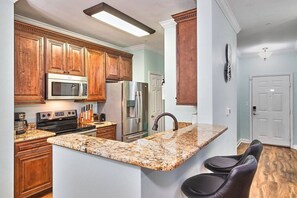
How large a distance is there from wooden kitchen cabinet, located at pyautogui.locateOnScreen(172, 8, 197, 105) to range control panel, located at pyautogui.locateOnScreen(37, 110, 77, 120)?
219 centimetres

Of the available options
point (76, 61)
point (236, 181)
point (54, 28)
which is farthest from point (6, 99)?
point (236, 181)

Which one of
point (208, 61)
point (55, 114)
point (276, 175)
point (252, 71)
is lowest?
point (276, 175)

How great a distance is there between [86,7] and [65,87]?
1.35 metres

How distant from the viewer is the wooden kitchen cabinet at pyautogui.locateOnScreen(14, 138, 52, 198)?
96.6 inches

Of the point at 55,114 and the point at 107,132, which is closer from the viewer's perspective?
the point at 55,114

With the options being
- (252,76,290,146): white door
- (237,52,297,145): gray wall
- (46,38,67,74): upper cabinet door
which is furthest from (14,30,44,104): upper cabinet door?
(252,76,290,146): white door

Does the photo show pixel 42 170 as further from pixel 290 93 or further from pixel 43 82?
pixel 290 93

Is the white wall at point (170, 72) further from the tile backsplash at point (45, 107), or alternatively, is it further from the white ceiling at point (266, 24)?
the tile backsplash at point (45, 107)

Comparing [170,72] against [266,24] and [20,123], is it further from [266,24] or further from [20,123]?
[20,123]

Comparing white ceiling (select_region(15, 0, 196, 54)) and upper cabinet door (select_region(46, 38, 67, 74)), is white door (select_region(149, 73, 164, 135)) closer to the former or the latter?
white ceiling (select_region(15, 0, 196, 54))

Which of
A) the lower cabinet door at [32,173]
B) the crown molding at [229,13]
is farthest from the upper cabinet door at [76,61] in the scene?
the crown molding at [229,13]

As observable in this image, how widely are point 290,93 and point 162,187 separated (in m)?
5.58

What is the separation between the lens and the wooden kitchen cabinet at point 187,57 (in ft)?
7.90

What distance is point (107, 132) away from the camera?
376 centimetres
